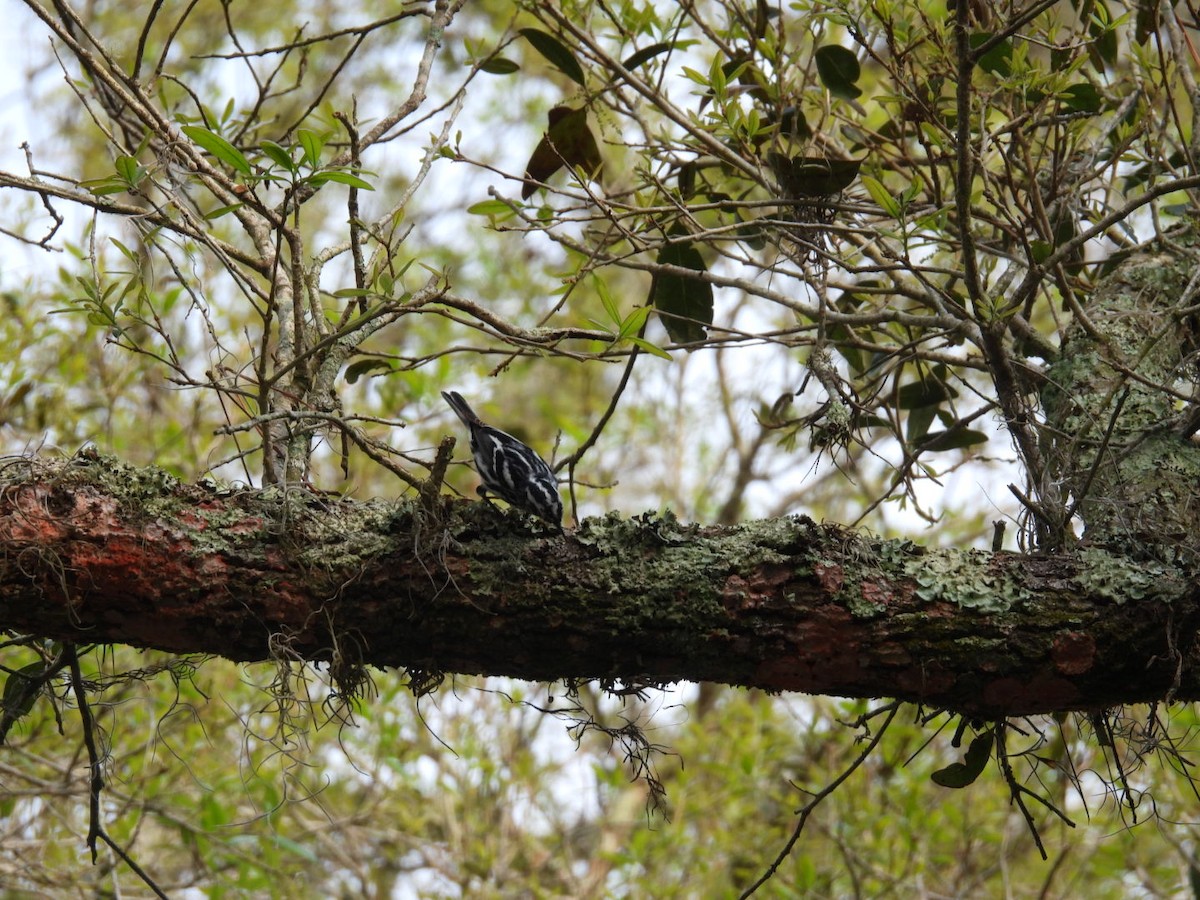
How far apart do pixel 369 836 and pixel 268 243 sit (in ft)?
15.6

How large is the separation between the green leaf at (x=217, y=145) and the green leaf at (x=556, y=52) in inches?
52.9

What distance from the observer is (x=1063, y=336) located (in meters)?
2.99

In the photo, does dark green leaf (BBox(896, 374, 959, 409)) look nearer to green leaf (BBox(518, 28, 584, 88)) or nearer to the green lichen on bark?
the green lichen on bark

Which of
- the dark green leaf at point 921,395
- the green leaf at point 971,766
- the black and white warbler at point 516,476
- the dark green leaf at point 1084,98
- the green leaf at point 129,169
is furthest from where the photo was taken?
the dark green leaf at point 921,395

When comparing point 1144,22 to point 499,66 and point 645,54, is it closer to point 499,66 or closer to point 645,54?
point 645,54

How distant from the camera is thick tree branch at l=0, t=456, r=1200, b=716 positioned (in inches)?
83.0

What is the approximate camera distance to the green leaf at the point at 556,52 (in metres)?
3.36

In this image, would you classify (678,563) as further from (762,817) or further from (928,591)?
(762,817)

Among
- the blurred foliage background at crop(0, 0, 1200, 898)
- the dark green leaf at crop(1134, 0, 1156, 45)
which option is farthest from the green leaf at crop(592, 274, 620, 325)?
the dark green leaf at crop(1134, 0, 1156, 45)

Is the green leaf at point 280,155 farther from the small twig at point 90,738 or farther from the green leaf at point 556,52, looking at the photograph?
the green leaf at point 556,52

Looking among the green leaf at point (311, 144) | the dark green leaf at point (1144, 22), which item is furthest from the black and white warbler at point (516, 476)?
the dark green leaf at point (1144, 22)

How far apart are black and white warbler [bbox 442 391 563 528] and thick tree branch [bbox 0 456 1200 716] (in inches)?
18.8

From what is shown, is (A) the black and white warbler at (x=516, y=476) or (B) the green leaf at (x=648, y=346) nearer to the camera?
(B) the green leaf at (x=648, y=346)

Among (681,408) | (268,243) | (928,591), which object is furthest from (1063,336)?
(681,408)
